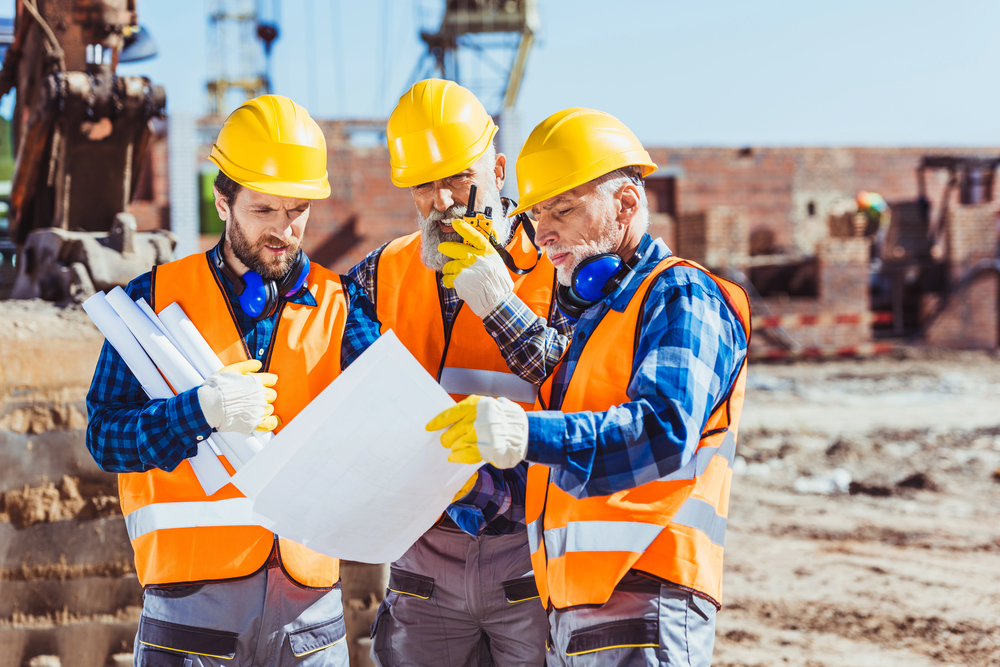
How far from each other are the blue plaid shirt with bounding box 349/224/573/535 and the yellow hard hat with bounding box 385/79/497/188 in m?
0.35

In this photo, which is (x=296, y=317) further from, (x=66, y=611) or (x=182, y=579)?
(x=66, y=611)

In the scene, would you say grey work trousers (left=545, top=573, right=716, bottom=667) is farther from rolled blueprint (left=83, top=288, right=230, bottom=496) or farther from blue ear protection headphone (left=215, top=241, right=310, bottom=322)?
blue ear protection headphone (left=215, top=241, right=310, bottom=322)

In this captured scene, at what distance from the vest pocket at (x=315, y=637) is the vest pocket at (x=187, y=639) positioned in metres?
0.14

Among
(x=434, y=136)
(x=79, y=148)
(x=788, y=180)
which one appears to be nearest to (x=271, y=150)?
(x=434, y=136)

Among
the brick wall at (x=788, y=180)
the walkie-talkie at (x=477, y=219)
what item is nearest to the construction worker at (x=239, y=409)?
the walkie-talkie at (x=477, y=219)

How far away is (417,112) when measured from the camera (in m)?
2.23

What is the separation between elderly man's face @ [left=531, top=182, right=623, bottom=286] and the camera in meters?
1.82

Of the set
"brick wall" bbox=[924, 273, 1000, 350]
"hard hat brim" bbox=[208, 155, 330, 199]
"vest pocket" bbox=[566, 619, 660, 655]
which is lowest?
"brick wall" bbox=[924, 273, 1000, 350]

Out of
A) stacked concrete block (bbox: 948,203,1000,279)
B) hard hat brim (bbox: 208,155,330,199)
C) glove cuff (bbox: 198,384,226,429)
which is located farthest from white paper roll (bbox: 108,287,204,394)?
stacked concrete block (bbox: 948,203,1000,279)

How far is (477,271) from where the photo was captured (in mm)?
2033

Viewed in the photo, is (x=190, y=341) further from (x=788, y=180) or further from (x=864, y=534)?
(x=788, y=180)

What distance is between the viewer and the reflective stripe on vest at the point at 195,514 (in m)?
1.85

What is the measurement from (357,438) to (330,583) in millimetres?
523

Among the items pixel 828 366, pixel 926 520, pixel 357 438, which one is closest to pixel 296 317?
pixel 357 438
